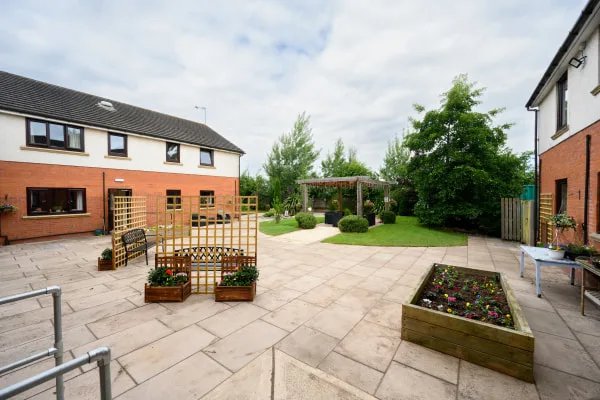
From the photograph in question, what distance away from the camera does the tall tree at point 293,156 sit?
26453 mm

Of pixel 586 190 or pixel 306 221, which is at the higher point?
pixel 586 190

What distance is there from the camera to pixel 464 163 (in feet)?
37.2

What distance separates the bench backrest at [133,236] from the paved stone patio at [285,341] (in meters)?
0.98

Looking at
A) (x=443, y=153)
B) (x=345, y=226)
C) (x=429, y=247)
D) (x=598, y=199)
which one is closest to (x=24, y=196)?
(x=345, y=226)

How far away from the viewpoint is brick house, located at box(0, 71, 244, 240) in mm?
9570

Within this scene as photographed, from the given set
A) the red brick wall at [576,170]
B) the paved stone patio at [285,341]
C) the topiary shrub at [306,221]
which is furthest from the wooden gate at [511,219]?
the topiary shrub at [306,221]

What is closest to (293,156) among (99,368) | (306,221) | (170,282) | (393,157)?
(393,157)

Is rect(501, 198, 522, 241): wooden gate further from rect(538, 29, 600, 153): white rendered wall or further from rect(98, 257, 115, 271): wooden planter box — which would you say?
rect(98, 257, 115, 271): wooden planter box

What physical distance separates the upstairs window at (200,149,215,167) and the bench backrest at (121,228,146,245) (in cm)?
1028

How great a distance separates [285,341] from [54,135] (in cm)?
1385

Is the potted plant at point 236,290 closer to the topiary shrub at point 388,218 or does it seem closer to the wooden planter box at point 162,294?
the wooden planter box at point 162,294

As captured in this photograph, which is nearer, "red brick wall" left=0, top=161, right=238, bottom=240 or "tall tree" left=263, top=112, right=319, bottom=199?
"red brick wall" left=0, top=161, right=238, bottom=240

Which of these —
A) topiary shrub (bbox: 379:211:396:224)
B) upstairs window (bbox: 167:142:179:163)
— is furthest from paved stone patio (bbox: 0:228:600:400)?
upstairs window (bbox: 167:142:179:163)

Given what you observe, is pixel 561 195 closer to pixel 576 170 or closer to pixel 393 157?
pixel 576 170
